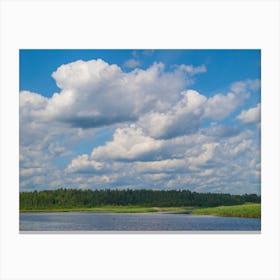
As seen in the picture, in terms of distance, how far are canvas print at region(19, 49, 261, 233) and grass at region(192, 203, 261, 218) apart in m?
0.02

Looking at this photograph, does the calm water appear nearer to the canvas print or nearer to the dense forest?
the canvas print

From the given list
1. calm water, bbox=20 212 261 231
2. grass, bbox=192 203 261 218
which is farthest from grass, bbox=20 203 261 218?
calm water, bbox=20 212 261 231

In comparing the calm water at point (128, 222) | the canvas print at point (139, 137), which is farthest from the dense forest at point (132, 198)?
the calm water at point (128, 222)

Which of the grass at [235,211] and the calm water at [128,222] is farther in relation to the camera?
the grass at [235,211]

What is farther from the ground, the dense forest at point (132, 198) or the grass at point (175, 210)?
the dense forest at point (132, 198)

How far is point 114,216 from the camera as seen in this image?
11688mm

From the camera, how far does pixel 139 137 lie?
1181 centimetres

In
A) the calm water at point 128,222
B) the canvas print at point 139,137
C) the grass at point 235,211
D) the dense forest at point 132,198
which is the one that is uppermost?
the canvas print at point 139,137

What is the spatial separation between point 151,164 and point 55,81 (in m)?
2.50

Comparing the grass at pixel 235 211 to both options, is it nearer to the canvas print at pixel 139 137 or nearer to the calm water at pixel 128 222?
the canvas print at pixel 139 137

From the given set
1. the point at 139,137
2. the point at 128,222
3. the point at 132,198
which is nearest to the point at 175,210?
the point at 132,198

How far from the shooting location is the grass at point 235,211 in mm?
11470
